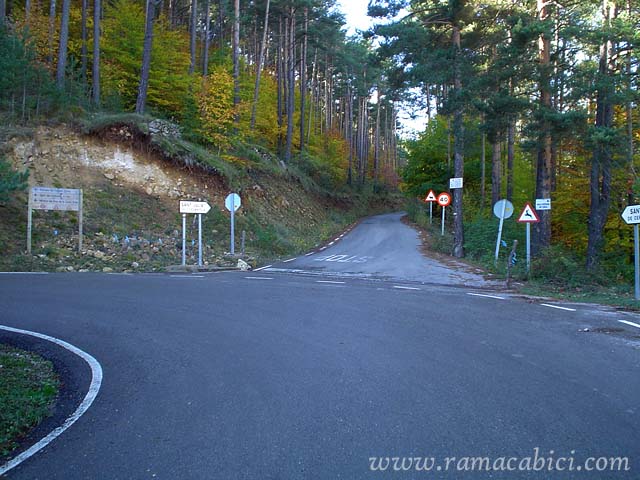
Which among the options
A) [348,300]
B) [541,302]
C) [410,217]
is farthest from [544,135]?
[410,217]

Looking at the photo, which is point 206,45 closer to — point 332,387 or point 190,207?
point 190,207

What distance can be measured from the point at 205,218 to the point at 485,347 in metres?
22.7

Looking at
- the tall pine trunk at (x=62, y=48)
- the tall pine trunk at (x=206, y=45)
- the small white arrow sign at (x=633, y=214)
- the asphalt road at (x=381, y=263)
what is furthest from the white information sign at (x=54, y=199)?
the small white arrow sign at (x=633, y=214)

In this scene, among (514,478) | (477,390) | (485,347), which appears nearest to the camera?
(514,478)

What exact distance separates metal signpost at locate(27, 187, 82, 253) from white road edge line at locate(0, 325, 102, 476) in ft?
42.9

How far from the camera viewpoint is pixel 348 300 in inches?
503

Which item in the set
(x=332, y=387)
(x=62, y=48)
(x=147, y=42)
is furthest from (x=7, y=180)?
(x=332, y=387)

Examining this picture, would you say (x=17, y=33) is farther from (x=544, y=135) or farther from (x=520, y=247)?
(x=520, y=247)

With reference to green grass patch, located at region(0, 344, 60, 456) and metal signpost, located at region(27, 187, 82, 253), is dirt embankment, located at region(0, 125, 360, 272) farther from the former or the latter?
green grass patch, located at region(0, 344, 60, 456)

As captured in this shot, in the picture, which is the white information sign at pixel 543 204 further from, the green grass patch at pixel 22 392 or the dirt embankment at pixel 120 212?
the green grass patch at pixel 22 392

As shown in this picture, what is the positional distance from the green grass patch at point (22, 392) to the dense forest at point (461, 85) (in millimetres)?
16521

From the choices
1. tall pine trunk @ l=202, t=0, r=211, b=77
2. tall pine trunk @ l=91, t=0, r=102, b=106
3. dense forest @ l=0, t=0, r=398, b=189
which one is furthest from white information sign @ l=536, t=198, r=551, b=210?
tall pine trunk @ l=91, t=0, r=102, b=106

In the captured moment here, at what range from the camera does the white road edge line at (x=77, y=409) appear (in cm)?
436

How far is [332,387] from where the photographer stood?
6.08 meters
